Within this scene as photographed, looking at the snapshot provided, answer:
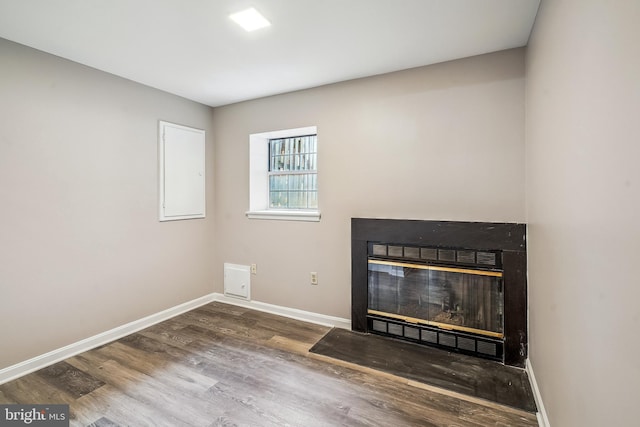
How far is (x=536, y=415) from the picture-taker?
1.80 m

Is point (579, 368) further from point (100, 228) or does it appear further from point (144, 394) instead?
point (100, 228)

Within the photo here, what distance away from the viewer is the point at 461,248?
8.21 ft

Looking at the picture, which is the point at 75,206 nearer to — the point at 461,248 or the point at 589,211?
the point at 461,248

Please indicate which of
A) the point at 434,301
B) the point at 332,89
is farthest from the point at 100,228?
the point at 434,301

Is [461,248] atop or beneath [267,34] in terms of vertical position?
beneath

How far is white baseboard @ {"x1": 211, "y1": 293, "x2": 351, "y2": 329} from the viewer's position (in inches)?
121

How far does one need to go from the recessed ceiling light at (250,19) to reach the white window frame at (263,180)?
1.25 metres

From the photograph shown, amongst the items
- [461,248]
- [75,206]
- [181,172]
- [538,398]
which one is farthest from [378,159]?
[75,206]

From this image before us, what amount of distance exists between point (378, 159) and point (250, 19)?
1506 millimetres

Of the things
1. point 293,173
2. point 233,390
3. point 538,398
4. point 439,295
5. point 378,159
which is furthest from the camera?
point 293,173

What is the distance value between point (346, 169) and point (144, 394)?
235cm

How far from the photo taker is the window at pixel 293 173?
350cm

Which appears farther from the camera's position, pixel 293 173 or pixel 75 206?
pixel 293 173

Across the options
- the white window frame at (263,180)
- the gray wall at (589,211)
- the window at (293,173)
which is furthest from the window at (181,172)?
the gray wall at (589,211)
